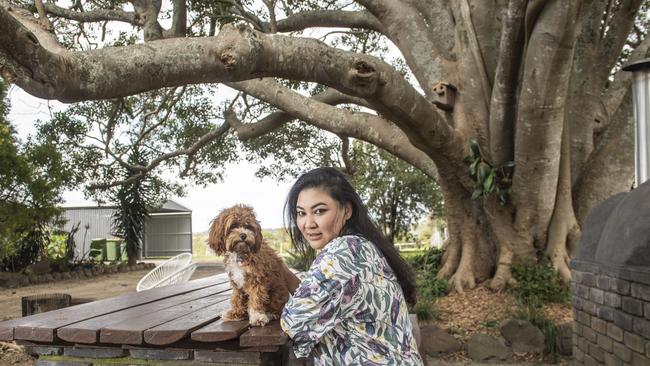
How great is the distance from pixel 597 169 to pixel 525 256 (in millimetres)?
1646

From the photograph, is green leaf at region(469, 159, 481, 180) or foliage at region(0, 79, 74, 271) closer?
green leaf at region(469, 159, 481, 180)

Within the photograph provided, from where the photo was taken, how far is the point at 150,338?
246cm

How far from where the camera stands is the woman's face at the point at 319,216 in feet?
6.88

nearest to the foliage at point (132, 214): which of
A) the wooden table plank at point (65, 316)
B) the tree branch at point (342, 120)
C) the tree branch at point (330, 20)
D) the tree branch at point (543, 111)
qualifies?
the tree branch at point (330, 20)

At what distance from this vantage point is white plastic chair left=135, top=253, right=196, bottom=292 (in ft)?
18.4

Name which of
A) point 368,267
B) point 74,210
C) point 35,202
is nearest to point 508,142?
point 368,267

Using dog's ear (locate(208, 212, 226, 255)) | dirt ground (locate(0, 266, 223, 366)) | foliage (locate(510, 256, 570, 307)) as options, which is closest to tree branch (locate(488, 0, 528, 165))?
foliage (locate(510, 256, 570, 307))

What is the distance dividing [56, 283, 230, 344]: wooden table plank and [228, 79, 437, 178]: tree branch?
4.75m

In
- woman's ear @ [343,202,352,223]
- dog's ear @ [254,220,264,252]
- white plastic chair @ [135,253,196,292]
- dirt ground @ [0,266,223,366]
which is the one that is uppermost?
woman's ear @ [343,202,352,223]

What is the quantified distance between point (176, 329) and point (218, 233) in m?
0.50

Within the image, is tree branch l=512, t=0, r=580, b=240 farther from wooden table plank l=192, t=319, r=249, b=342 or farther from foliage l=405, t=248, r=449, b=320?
wooden table plank l=192, t=319, r=249, b=342

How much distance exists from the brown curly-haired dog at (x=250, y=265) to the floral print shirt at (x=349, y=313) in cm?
49

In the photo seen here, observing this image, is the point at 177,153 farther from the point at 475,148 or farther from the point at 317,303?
the point at 317,303

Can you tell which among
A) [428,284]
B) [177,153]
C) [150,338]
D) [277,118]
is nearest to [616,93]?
[428,284]
